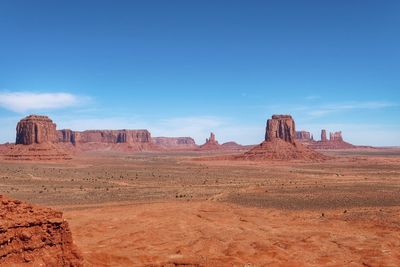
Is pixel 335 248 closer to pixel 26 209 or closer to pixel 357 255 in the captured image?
pixel 357 255

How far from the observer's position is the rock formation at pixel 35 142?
11075 cm

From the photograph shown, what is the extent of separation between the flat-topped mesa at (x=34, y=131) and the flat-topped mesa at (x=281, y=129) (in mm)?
69009

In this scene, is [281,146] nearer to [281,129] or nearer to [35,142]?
[281,129]

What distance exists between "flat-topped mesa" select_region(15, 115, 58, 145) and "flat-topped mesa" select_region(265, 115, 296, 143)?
2717 inches

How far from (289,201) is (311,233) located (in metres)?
13.9

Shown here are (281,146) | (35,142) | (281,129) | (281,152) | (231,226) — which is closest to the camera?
(231,226)

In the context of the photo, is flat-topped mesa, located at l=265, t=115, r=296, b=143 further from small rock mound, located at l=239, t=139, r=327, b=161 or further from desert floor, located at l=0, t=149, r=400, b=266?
desert floor, located at l=0, t=149, r=400, b=266

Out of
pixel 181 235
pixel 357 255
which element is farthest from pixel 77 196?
pixel 357 255

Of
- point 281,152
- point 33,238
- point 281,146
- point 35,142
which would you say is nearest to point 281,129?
point 281,146

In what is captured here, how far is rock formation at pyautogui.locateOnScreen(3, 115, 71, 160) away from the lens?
11075cm

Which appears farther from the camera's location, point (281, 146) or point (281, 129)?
point (281, 129)

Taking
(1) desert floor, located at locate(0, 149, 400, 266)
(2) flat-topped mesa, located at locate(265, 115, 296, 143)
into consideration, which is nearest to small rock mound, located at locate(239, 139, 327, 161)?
(2) flat-topped mesa, located at locate(265, 115, 296, 143)

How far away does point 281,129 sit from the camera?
129875mm

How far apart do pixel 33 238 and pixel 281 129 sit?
12035 cm
